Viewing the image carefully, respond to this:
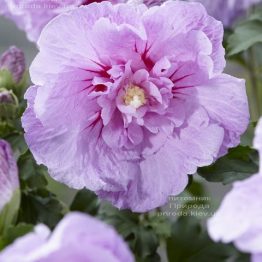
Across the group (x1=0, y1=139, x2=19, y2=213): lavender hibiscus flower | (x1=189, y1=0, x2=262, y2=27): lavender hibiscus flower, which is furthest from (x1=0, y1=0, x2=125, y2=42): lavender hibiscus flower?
(x1=189, y1=0, x2=262, y2=27): lavender hibiscus flower

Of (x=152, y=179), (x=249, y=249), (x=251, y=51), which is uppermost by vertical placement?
(x=249, y=249)

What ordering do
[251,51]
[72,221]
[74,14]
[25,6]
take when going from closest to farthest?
1. [72,221]
2. [74,14]
3. [25,6]
4. [251,51]

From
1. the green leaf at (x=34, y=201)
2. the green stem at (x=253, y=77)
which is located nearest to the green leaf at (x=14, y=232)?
the green leaf at (x=34, y=201)

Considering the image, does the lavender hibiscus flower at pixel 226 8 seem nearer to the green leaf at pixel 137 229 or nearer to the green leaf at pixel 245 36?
the green leaf at pixel 245 36

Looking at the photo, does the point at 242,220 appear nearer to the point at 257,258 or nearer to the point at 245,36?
the point at 257,258

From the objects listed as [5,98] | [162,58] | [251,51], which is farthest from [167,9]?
[251,51]

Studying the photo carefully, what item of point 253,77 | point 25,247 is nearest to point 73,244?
point 25,247

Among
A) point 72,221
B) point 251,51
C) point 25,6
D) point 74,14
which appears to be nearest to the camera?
point 72,221

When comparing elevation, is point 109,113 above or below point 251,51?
above

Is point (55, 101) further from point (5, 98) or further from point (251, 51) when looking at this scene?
point (251, 51)
